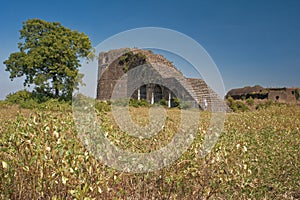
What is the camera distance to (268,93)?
33125 mm

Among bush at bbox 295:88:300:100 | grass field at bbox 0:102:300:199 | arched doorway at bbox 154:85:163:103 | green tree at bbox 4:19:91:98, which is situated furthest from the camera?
bush at bbox 295:88:300:100

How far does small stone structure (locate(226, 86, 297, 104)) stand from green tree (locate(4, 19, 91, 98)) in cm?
1830

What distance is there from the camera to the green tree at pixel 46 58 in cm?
2180

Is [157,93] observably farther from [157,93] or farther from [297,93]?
[297,93]

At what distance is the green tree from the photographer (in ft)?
71.5

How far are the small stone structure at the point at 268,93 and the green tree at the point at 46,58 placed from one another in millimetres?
18303

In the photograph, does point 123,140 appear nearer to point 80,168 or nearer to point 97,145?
point 97,145

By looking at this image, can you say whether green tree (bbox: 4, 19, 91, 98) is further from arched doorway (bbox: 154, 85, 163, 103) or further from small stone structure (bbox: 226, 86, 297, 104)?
small stone structure (bbox: 226, 86, 297, 104)

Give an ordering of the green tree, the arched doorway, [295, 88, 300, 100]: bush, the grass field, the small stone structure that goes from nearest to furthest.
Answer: the grass field, the arched doorway, the green tree, [295, 88, 300, 100]: bush, the small stone structure

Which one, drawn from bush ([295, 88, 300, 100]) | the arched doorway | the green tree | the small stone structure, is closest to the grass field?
the arched doorway

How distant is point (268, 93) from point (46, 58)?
23269 mm

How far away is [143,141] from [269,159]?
4.61 feet

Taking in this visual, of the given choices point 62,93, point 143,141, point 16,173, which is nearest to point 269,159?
point 143,141

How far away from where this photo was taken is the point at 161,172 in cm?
238
